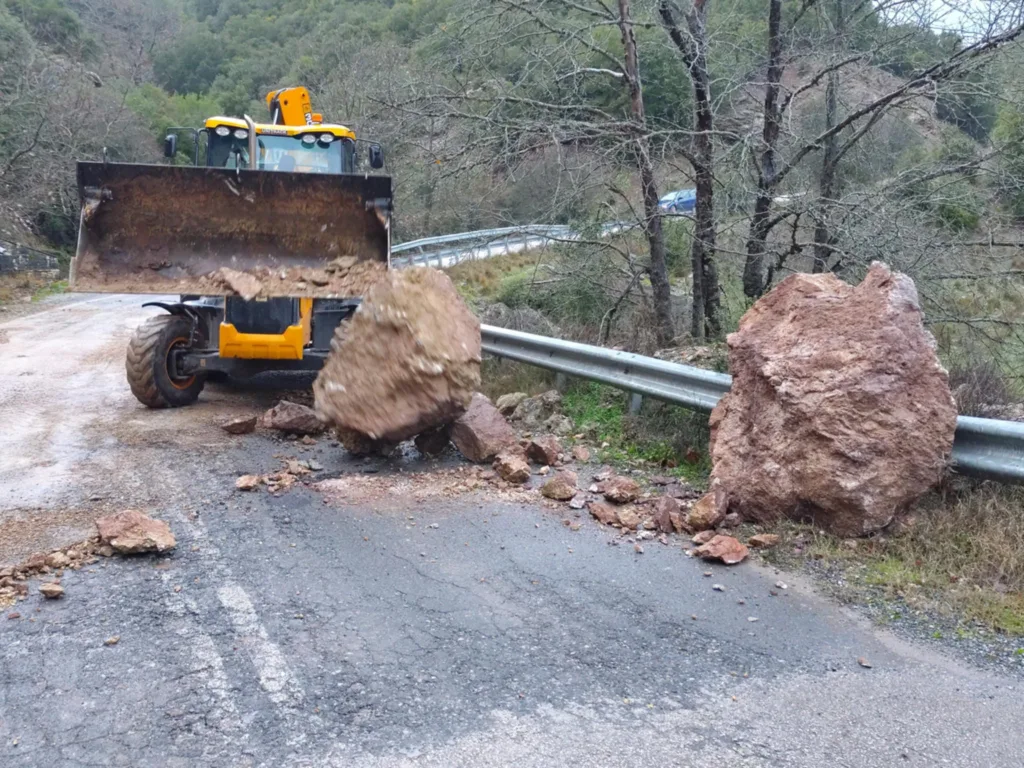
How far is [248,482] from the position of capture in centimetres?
540

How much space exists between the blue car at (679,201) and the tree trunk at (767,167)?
880 mm

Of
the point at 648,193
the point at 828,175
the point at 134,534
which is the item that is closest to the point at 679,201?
the point at 648,193

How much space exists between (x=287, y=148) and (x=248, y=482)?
5.58 metres

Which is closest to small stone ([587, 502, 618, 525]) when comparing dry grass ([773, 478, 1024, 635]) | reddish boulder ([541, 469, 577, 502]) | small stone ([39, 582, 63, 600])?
reddish boulder ([541, 469, 577, 502])

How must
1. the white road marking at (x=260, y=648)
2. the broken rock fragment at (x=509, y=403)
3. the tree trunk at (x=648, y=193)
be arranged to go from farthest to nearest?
the tree trunk at (x=648, y=193) → the broken rock fragment at (x=509, y=403) → the white road marking at (x=260, y=648)

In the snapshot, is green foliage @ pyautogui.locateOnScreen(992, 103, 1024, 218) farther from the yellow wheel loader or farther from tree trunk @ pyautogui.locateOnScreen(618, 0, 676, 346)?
the yellow wheel loader

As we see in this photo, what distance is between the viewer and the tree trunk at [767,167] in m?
8.27

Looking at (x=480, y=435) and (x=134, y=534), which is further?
(x=480, y=435)

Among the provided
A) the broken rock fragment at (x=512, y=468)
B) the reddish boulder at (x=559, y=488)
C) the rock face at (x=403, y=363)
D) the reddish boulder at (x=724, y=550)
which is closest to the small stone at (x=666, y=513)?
the reddish boulder at (x=724, y=550)

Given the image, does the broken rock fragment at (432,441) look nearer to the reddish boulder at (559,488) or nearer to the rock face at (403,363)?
the rock face at (403,363)

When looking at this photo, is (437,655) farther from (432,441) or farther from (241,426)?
(241,426)

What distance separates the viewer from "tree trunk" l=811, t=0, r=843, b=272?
7.89 meters

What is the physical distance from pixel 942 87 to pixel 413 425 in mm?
5277

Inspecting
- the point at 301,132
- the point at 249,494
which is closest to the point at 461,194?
the point at 301,132
